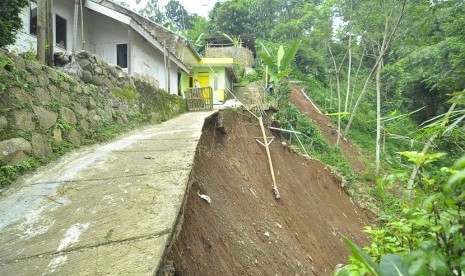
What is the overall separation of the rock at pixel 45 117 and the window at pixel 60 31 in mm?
7274

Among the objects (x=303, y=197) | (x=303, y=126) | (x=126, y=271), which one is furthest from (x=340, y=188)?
(x=126, y=271)

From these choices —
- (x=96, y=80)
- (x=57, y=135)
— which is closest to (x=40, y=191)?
(x=57, y=135)

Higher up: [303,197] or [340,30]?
[340,30]

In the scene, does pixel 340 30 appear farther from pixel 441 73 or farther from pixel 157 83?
pixel 157 83

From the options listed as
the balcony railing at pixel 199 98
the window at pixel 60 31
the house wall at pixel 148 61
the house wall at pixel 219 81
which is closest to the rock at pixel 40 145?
the window at pixel 60 31

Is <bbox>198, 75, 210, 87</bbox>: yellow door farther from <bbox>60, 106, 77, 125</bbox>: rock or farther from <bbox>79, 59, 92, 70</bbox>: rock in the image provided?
<bbox>60, 106, 77, 125</bbox>: rock

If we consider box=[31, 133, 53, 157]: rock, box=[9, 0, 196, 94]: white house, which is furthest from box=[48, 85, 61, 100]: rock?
box=[9, 0, 196, 94]: white house

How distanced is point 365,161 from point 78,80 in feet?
53.5

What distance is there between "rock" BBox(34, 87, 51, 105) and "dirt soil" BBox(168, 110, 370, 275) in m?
2.35

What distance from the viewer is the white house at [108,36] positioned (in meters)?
10.8

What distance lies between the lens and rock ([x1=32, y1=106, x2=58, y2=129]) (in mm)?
4527

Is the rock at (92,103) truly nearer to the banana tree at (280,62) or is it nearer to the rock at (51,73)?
the rock at (51,73)

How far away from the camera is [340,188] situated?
11508 millimetres

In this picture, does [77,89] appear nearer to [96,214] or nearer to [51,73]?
[51,73]
